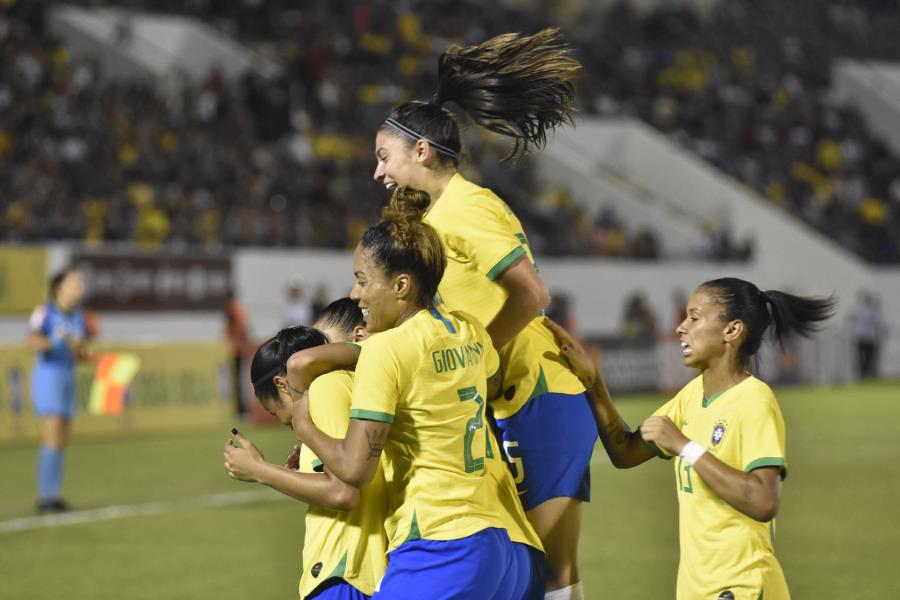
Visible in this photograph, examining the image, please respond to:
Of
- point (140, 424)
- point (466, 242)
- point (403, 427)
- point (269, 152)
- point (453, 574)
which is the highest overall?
point (269, 152)

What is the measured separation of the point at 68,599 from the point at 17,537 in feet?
8.29

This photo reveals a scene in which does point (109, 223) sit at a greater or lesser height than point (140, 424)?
greater

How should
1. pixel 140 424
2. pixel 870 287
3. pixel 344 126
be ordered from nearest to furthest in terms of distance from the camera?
1. pixel 140 424
2. pixel 344 126
3. pixel 870 287

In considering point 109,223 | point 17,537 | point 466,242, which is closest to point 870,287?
point 109,223

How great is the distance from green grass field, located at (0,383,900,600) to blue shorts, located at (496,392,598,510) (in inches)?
121

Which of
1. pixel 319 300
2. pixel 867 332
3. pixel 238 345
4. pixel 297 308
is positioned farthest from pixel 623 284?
pixel 238 345

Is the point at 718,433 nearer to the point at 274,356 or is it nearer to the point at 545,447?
the point at 545,447

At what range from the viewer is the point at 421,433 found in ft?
12.9

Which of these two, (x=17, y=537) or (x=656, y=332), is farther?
(x=656, y=332)

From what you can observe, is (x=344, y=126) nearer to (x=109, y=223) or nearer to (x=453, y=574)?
(x=109, y=223)

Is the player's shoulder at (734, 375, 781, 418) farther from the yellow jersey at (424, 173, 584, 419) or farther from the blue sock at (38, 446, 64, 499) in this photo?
the blue sock at (38, 446, 64, 499)

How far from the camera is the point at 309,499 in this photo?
13.0 feet

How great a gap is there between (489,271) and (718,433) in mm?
939

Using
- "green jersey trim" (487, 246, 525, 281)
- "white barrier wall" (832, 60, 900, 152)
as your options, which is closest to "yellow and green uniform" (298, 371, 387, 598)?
"green jersey trim" (487, 246, 525, 281)
